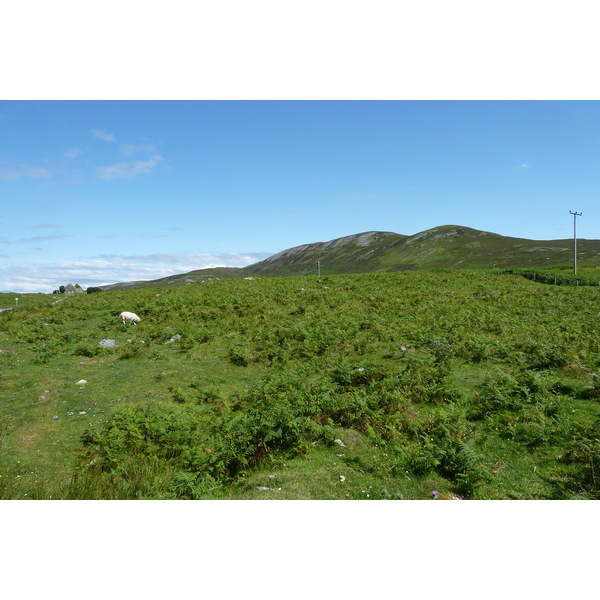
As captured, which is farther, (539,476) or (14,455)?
(14,455)

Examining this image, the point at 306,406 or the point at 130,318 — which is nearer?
the point at 306,406

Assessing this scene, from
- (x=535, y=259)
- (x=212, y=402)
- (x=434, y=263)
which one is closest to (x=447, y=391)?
(x=212, y=402)

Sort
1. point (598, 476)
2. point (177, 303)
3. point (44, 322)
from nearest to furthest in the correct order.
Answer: point (598, 476)
point (44, 322)
point (177, 303)

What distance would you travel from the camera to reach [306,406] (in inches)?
432

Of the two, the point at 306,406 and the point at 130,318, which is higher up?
the point at 130,318

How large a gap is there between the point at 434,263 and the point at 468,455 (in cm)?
16561

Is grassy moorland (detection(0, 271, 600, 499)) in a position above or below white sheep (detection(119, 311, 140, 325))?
below

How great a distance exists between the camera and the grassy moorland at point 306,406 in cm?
753

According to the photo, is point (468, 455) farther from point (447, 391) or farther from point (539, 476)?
point (447, 391)

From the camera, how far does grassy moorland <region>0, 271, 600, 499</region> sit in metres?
7.53

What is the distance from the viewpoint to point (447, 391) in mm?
11898

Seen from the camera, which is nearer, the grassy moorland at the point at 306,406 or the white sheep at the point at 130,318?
the grassy moorland at the point at 306,406

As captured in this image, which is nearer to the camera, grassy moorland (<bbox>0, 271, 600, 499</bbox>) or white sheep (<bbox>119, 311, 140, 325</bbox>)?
grassy moorland (<bbox>0, 271, 600, 499</bbox>)

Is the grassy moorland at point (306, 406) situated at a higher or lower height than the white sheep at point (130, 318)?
lower
